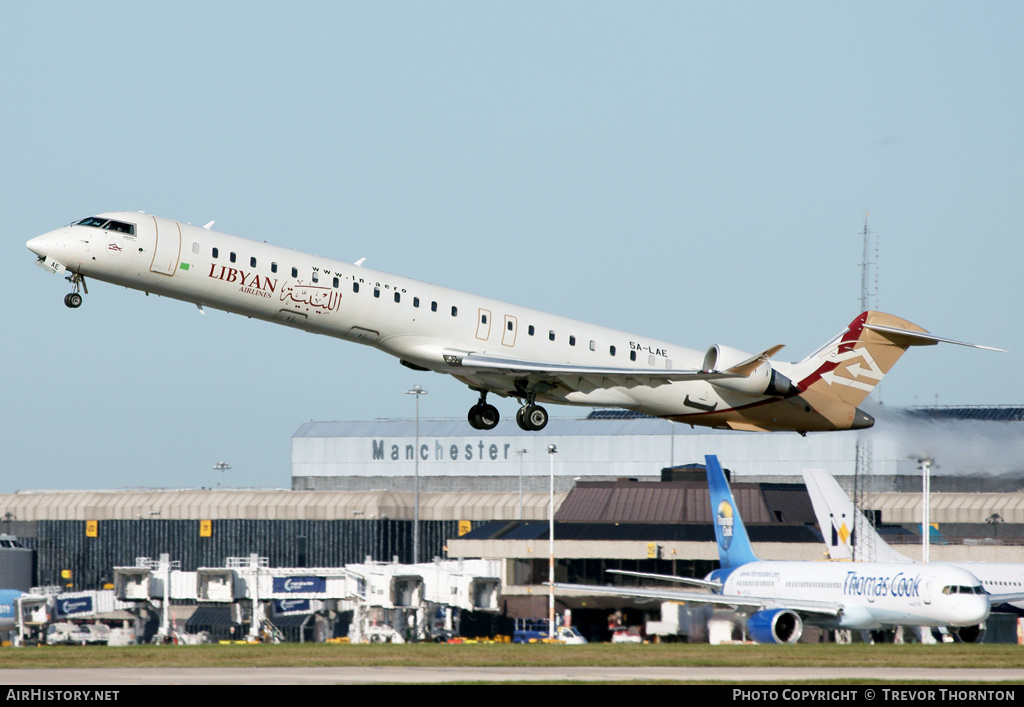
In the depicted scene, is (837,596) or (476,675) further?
(837,596)

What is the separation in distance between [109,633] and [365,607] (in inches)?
635

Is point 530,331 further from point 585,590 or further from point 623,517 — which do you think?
point 623,517

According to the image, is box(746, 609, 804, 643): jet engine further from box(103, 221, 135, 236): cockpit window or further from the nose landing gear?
box(103, 221, 135, 236): cockpit window

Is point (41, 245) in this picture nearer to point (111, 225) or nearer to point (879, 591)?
point (111, 225)

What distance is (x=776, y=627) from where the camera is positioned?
153 feet

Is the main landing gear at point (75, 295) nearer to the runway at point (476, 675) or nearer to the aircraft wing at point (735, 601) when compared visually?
the runway at point (476, 675)

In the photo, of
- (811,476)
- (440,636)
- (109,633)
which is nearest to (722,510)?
(811,476)

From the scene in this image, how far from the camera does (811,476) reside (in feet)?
189

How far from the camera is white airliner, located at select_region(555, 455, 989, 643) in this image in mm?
44000

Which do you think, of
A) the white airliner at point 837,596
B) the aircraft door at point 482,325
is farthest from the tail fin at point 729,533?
the aircraft door at point 482,325

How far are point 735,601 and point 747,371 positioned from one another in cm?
1746

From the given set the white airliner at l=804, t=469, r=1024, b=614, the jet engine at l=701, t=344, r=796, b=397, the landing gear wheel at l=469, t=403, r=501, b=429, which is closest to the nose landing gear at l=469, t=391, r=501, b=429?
the landing gear wheel at l=469, t=403, r=501, b=429

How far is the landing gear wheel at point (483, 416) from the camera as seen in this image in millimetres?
35094

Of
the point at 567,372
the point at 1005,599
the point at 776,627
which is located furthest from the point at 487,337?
the point at 1005,599
